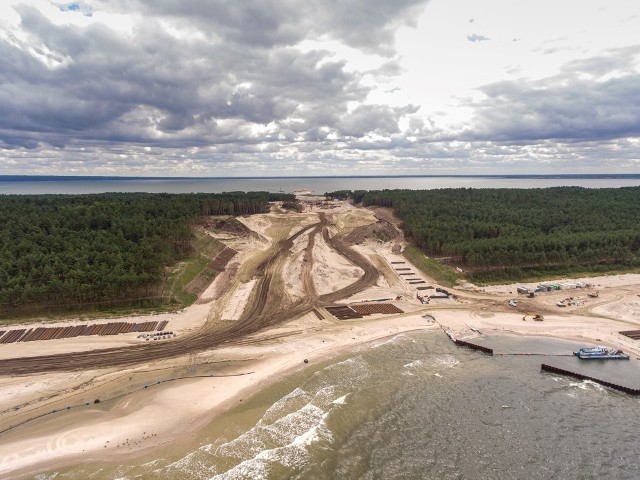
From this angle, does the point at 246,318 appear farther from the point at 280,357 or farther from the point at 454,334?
the point at 454,334

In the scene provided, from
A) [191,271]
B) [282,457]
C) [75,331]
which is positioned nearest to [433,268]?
[191,271]

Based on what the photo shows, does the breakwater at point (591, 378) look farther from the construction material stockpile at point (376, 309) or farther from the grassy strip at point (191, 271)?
the grassy strip at point (191, 271)

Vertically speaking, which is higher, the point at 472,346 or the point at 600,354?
the point at 600,354

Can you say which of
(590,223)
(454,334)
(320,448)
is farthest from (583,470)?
(590,223)

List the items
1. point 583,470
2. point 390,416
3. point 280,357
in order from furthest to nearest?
point 280,357
point 390,416
point 583,470

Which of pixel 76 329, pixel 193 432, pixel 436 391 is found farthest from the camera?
pixel 76 329

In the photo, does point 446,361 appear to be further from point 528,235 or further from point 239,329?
point 528,235
